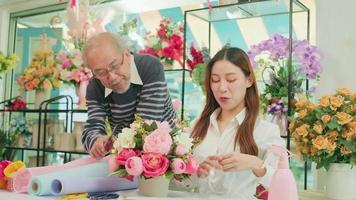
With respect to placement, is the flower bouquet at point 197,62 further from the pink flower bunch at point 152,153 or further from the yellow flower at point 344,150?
the pink flower bunch at point 152,153

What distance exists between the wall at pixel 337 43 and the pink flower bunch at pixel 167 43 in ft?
2.78

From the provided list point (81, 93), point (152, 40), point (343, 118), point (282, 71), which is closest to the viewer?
point (343, 118)

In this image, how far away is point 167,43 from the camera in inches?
106

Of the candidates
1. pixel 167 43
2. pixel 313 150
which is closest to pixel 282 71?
pixel 313 150

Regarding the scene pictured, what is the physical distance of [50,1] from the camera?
3.70 meters

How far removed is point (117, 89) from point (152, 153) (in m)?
0.53

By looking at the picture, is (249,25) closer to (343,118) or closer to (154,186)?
(343,118)

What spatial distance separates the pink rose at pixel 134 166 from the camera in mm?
1180

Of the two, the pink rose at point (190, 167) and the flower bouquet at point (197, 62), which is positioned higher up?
the flower bouquet at point (197, 62)

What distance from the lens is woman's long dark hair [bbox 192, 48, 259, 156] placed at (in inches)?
58.4

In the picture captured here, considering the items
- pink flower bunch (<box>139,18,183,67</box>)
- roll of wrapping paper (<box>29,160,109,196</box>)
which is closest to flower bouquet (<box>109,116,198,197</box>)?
roll of wrapping paper (<box>29,160,109,196</box>)

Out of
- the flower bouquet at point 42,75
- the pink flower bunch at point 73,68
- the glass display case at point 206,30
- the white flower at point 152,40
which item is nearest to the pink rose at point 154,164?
the glass display case at point 206,30

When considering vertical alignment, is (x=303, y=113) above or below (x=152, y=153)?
above

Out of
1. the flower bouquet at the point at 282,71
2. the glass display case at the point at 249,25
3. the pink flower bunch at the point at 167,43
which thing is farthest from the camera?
the pink flower bunch at the point at 167,43
